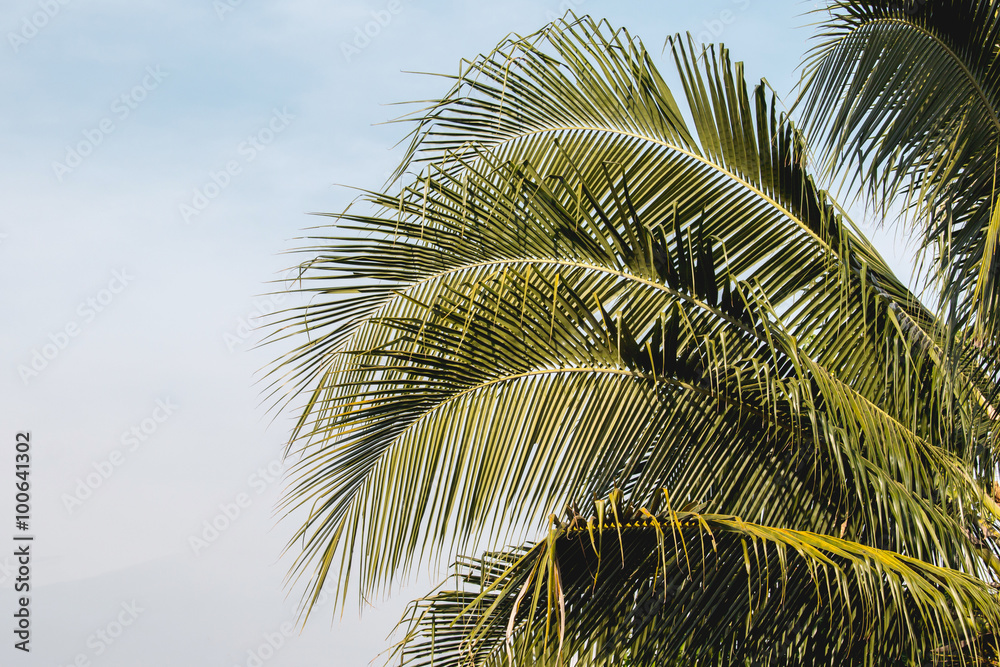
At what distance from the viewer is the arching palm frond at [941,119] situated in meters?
3.80

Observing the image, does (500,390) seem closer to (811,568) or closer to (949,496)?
(811,568)

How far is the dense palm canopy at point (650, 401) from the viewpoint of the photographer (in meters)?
3.22

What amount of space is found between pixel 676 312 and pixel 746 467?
2.88 feet

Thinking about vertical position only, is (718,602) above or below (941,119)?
below

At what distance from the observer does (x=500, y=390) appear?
4.01m

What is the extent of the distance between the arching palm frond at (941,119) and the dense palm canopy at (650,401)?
0.53ft

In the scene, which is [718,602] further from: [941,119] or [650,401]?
[941,119]

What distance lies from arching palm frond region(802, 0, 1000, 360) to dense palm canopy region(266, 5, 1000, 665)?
162 millimetres

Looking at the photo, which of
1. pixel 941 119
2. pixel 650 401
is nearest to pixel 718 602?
pixel 650 401

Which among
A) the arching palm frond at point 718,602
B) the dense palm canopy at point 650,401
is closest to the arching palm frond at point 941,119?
the dense palm canopy at point 650,401

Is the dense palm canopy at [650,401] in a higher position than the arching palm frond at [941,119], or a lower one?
lower

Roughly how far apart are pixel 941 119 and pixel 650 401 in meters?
1.87

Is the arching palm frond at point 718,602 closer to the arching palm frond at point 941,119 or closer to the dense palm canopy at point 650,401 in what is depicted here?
the dense palm canopy at point 650,401

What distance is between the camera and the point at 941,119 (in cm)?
409
